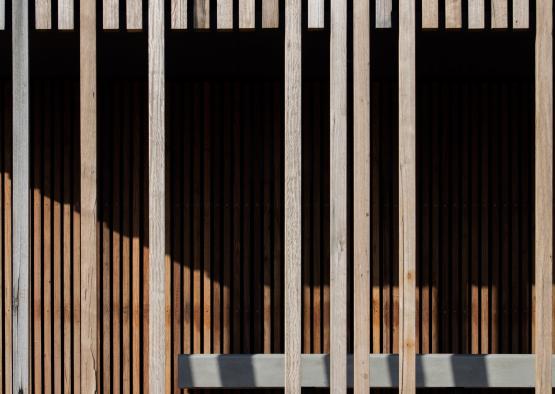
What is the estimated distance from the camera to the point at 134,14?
3.68 m

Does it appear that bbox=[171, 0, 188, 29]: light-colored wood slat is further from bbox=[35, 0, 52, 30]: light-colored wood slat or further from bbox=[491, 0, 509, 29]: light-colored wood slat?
bbox=[491, 0, 509, 29]: light-colored wood slat

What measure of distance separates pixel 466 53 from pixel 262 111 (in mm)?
1617

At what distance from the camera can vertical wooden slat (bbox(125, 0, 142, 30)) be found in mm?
3674

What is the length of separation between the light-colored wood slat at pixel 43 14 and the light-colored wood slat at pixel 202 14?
2.53 ft

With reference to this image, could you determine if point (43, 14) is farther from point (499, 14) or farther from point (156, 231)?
point (499, 14)

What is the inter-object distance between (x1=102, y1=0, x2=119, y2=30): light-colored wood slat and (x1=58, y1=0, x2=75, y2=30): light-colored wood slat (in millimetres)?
181

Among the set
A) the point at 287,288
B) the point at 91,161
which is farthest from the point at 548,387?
the point at 91,161

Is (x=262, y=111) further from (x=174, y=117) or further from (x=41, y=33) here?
(x=41, y=33)

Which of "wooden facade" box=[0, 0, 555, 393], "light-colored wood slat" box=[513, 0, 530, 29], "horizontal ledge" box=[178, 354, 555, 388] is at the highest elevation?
"light-colored wood slat" box=[513, 0, 530, 29]

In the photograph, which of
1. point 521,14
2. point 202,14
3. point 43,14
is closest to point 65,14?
point 43,14

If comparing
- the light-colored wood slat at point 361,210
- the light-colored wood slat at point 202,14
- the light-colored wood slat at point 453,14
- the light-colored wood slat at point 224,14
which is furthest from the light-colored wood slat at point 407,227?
the light-colored wood slat at point 202,14

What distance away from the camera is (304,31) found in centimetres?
390

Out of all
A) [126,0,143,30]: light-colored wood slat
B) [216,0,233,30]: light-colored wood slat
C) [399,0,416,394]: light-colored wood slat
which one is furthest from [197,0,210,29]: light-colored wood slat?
[399,0,416,394]: light-colored wood slat

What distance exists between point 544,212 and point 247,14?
183cm
